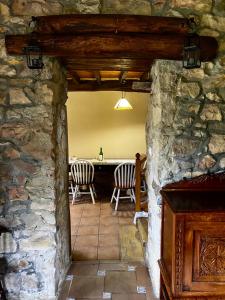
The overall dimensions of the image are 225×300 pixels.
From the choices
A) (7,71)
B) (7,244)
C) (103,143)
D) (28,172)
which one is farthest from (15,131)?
(103,143)

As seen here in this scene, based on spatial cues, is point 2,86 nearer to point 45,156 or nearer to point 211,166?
point 45,156

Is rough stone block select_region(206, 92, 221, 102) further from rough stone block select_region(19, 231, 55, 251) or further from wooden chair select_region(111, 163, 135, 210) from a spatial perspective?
wooden chair select_region(111, 163, 135, 210)

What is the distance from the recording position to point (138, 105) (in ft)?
18.6

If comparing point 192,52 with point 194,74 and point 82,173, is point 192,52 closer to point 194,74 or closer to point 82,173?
point 194,74

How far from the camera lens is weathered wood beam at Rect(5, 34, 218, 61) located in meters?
1.92

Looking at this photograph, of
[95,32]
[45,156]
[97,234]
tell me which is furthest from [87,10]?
[97,234]

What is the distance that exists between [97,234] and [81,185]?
141 centimetres

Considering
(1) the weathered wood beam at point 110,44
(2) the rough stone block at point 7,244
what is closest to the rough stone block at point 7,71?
(1) the weathered wood beam at point 110,44

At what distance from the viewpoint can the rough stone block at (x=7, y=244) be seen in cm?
210

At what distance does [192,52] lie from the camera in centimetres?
182

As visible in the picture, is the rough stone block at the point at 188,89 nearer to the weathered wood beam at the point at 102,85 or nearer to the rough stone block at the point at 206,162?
the rough stone block at the point at 206,162

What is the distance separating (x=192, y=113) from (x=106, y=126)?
3714mm

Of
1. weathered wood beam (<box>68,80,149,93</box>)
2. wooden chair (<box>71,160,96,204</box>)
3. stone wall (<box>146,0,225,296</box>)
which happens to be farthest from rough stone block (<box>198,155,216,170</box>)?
wooden chair (<box>71,160,96,204</box>)

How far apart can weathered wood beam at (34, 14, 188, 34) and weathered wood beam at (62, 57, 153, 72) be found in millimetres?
291
